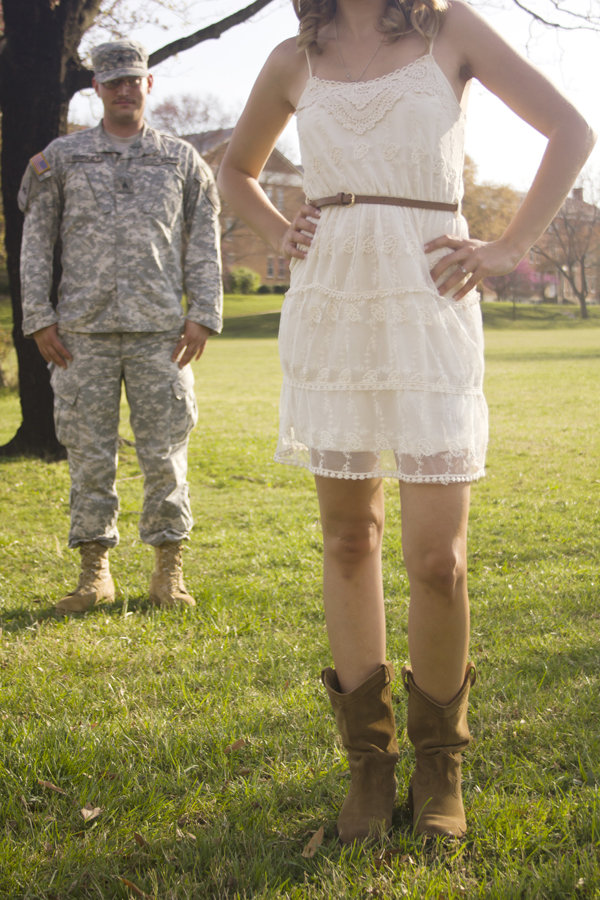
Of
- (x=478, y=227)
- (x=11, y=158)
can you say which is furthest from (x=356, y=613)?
(x=478, y=227)

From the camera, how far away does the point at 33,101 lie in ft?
28.6

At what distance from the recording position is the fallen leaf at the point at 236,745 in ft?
8.78

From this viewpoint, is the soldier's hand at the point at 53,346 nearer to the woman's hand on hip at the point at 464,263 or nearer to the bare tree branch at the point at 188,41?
the woman's hand on hip at the point at 464,263

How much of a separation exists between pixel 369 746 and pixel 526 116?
168cm

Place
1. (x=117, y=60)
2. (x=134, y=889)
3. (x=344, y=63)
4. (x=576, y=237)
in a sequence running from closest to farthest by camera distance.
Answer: (x=134, y=889)
(x=344, y=63)
(x=117, y=60)
(x=576, y=237)

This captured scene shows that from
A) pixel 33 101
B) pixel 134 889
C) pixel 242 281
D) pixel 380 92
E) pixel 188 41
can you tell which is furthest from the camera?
pixel 242 281

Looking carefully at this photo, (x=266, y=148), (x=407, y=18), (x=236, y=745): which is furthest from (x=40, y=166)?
(x=236, y=745)

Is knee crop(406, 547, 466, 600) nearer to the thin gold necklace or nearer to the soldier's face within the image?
the thin gold necklace

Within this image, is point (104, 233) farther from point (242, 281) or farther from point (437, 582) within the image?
point (242, 281)

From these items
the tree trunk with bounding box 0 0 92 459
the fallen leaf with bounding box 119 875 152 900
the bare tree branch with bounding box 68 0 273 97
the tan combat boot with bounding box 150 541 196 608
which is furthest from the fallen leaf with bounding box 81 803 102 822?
the bare tree branch with bounding box 68 0 273 97

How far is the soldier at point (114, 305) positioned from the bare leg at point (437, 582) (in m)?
2.28

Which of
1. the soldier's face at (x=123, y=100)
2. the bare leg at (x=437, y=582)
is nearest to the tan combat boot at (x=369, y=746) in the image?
the bare leg at (x=437, y=582)

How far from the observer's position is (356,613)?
7.72ft

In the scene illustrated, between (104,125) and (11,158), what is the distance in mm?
4993
